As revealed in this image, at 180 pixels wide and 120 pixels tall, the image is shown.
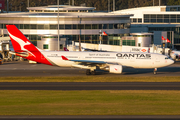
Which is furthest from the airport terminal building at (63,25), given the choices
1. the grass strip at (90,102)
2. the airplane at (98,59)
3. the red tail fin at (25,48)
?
the grass strip at (90,102)

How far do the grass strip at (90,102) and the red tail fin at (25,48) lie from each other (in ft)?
50.0

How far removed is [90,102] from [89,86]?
8.63 m

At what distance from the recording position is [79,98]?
27.9m

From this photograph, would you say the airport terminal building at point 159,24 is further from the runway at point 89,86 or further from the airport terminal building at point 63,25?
the runway at point 89,86

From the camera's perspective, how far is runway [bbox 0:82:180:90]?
33625 mm

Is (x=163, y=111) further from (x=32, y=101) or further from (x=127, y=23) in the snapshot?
(x=127, y=23)

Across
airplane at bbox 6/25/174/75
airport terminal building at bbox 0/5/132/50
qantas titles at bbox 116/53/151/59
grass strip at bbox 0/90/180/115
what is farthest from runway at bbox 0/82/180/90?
airport terminal building at bbox 0/5/132/50

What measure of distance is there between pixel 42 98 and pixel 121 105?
7624 mm

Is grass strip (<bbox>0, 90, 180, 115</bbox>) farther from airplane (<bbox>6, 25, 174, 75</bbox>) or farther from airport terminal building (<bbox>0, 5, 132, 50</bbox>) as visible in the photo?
airport terminal building (<bbox>0, 5, 132, 50</bbox>)

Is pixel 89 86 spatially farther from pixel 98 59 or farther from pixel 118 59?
pixel 118 59

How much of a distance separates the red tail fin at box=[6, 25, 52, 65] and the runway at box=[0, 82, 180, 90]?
9585 millimetres

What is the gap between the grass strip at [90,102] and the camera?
2328 cm

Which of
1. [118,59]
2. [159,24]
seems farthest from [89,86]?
[159,24]

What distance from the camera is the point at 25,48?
47438mm
